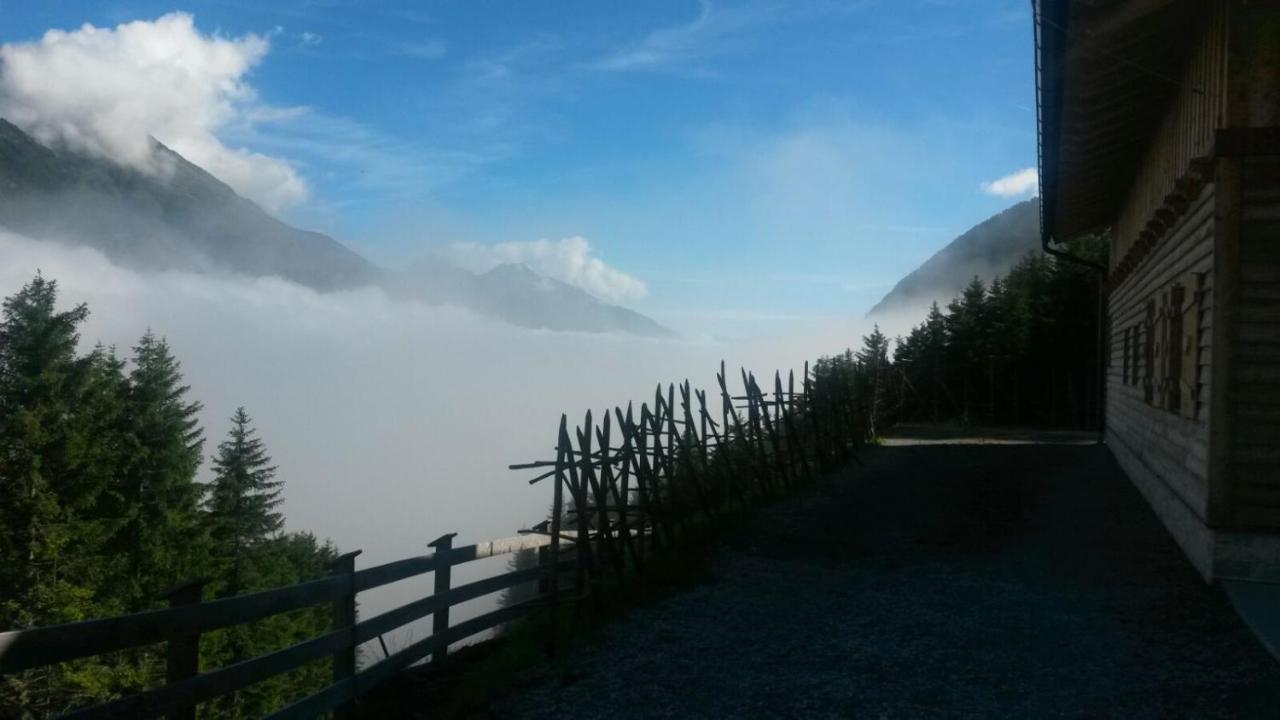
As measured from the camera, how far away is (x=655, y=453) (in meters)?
12.8

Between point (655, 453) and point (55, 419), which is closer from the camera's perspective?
point (655, 453)

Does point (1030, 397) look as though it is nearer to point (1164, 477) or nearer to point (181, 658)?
point (1164, 477)

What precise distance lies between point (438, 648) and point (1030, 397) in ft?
131

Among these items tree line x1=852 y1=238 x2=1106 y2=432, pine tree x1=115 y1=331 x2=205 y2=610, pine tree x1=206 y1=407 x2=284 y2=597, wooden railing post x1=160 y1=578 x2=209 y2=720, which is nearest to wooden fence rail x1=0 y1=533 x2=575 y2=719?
wooden railing post x1=160 y1=578 x2=209 y2=720

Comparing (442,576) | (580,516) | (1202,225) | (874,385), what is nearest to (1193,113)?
(1202,225)

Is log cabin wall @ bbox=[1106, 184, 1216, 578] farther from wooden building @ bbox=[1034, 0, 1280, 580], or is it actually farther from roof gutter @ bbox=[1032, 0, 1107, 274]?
roof gutter @ bbox=[1032, 0, 1107, 274]

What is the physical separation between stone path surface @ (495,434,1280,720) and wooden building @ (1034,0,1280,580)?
0.79m

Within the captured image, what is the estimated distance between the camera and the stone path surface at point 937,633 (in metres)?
6.53

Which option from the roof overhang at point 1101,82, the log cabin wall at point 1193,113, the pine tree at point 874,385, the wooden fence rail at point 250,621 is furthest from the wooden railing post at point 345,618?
the pine tree at point 874,385

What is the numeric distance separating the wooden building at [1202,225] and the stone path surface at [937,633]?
788 mm

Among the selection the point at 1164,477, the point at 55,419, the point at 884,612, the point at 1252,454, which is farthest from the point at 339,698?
the point at 55,419

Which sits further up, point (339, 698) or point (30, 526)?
point (339, 698)

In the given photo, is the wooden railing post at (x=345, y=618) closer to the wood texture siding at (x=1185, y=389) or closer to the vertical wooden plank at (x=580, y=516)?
the vertical wooden plank at (x=580, y=516)

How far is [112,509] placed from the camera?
38.2 metres
